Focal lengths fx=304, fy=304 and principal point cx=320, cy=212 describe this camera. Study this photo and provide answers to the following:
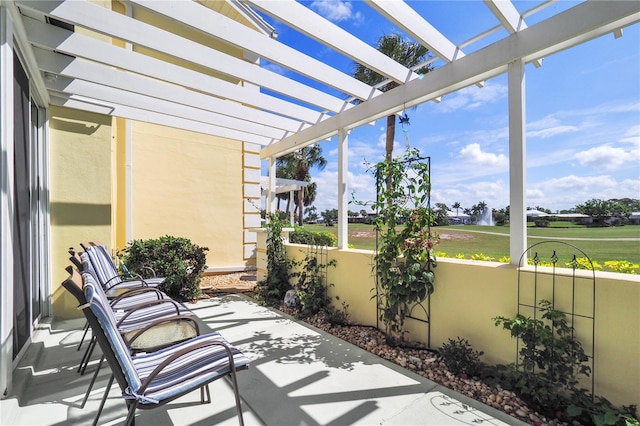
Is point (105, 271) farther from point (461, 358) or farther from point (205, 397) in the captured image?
point (461, 358)

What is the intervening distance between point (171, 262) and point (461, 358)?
469cm

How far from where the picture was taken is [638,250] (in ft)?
8.66

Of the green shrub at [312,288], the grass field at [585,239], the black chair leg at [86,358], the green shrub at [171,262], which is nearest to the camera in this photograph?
the grass field at [585,239]

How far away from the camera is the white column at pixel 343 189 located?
4613 millimetres

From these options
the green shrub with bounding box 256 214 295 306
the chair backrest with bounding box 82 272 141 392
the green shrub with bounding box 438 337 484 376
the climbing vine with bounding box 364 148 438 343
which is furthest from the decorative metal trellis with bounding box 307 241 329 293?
the chair backrest with bounding box 82 272 141 392

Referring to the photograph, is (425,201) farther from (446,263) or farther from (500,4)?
(500,4)

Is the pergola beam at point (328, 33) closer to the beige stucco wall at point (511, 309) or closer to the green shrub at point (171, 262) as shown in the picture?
the beige stucco wall at point (511, 309)

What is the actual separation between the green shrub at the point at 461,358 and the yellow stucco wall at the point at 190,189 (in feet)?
20.1

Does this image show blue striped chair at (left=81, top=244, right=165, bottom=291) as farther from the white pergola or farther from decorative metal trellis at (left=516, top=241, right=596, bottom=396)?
decorative metal trellis at (left=516, top=241, right=596, bottom=396)

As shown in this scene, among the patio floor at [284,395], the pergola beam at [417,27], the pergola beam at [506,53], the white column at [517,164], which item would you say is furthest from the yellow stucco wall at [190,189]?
the white column at [517,164]

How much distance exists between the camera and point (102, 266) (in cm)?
387

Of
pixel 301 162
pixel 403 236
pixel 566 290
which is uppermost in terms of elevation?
pixel 301 162

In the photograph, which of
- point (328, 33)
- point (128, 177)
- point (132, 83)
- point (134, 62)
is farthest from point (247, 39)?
point (128, 177)

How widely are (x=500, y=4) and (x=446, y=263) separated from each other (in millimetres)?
2349
